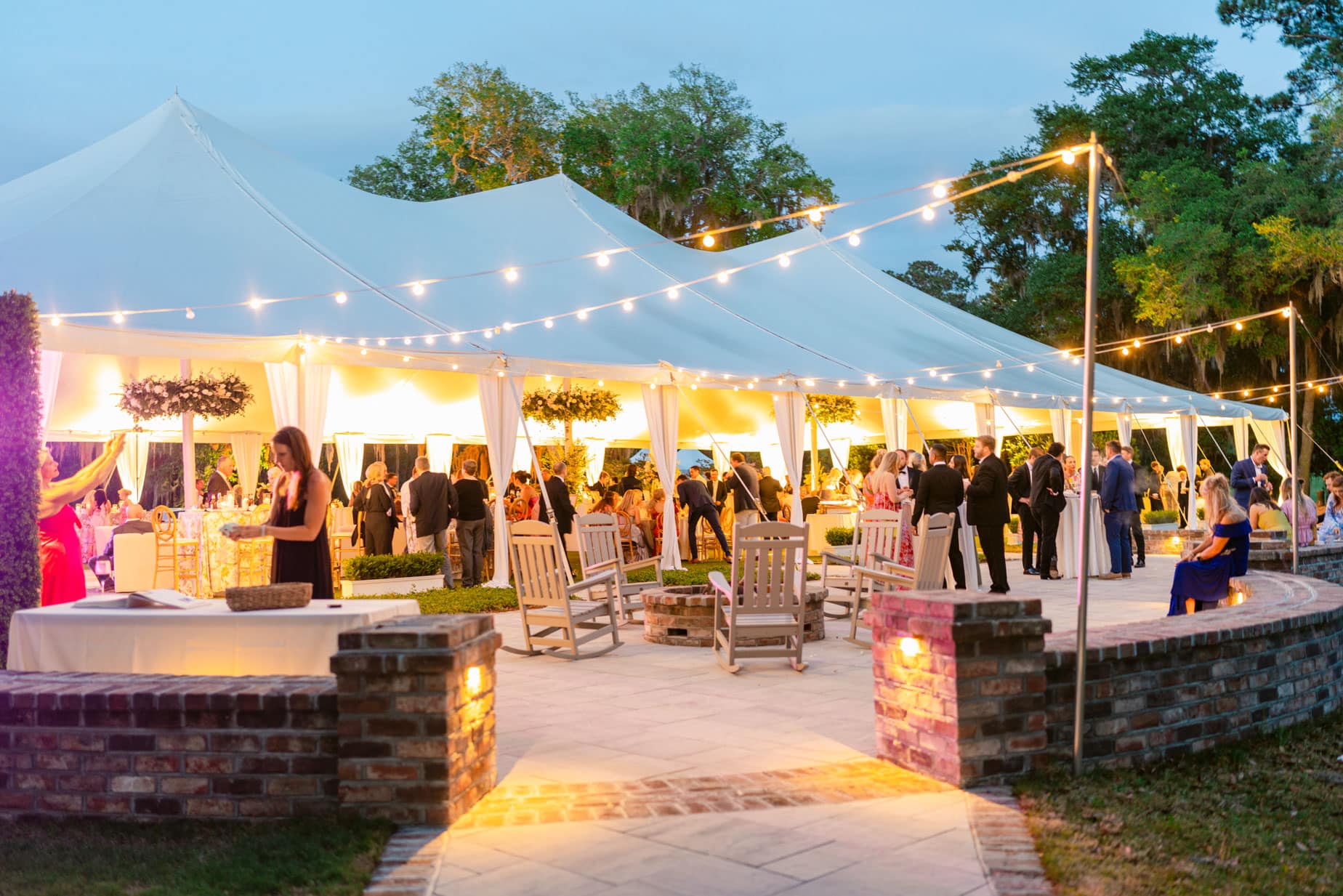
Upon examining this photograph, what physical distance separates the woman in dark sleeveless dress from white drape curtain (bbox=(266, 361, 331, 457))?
6.00 metres

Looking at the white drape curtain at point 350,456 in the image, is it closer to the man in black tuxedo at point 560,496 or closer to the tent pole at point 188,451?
the tent pole at point 188,451

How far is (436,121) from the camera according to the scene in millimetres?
29484

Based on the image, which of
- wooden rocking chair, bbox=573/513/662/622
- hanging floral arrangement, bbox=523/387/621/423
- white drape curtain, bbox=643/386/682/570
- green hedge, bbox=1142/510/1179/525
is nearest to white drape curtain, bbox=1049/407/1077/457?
green hedge, bbox=1142/510/1179/525

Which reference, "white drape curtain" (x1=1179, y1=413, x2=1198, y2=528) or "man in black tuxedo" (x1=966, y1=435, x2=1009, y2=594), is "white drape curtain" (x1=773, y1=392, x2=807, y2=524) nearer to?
"man in black tuxedo" (x1=966, y1=435, x2=1009, y2=594)

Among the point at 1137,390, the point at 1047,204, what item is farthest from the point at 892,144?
the point at 1137,390

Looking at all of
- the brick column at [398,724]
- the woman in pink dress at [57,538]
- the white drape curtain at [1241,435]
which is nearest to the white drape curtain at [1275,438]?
the white drape curtain at [1241,435]

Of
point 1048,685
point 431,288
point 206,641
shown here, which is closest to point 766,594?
point 1048,685

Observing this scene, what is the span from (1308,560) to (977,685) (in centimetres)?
616

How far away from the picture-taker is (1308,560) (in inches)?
336

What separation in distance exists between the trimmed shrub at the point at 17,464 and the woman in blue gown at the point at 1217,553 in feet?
19.9

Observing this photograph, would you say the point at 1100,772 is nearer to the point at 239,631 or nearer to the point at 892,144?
the point at 239,631

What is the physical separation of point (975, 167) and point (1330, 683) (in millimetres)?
25670

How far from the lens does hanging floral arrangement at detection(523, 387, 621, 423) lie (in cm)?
1446

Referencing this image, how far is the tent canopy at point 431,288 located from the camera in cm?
1055
